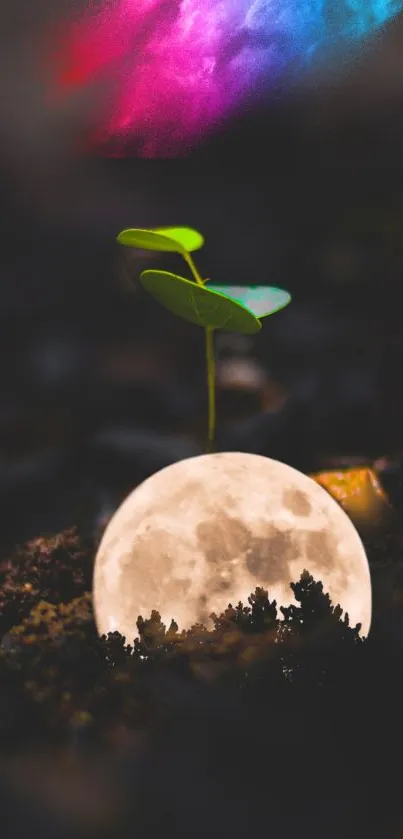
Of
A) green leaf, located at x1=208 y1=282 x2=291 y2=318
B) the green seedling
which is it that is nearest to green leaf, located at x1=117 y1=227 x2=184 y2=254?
the green seedling

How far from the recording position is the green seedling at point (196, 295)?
114cm

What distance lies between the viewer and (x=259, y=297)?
1.28 m

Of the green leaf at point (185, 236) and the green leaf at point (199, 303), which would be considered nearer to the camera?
the green leaf at point (199, 303)

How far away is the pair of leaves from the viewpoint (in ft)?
3.72

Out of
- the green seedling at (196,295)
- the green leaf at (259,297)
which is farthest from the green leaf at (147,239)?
the green leaf at (259,297)

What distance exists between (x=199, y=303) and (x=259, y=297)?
155 millimetres

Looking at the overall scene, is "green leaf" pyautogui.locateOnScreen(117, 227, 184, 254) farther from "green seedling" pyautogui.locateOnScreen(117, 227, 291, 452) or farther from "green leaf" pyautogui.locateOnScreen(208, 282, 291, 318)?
"green leaf" pyautogui.locateOnScreen(208, 282, 291, 318)

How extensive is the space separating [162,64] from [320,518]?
84cm

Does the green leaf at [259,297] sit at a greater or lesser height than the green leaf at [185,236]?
lesser

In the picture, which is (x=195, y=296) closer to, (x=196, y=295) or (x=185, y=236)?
(x=196, y=295)

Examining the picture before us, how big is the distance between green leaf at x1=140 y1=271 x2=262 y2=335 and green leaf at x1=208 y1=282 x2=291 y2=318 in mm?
60

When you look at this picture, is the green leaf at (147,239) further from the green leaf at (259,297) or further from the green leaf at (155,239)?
the green leaf at (259,297)

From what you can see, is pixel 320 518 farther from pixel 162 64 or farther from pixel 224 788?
pixel 162 64

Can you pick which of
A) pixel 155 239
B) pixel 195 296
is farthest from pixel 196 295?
pixel 155 239
